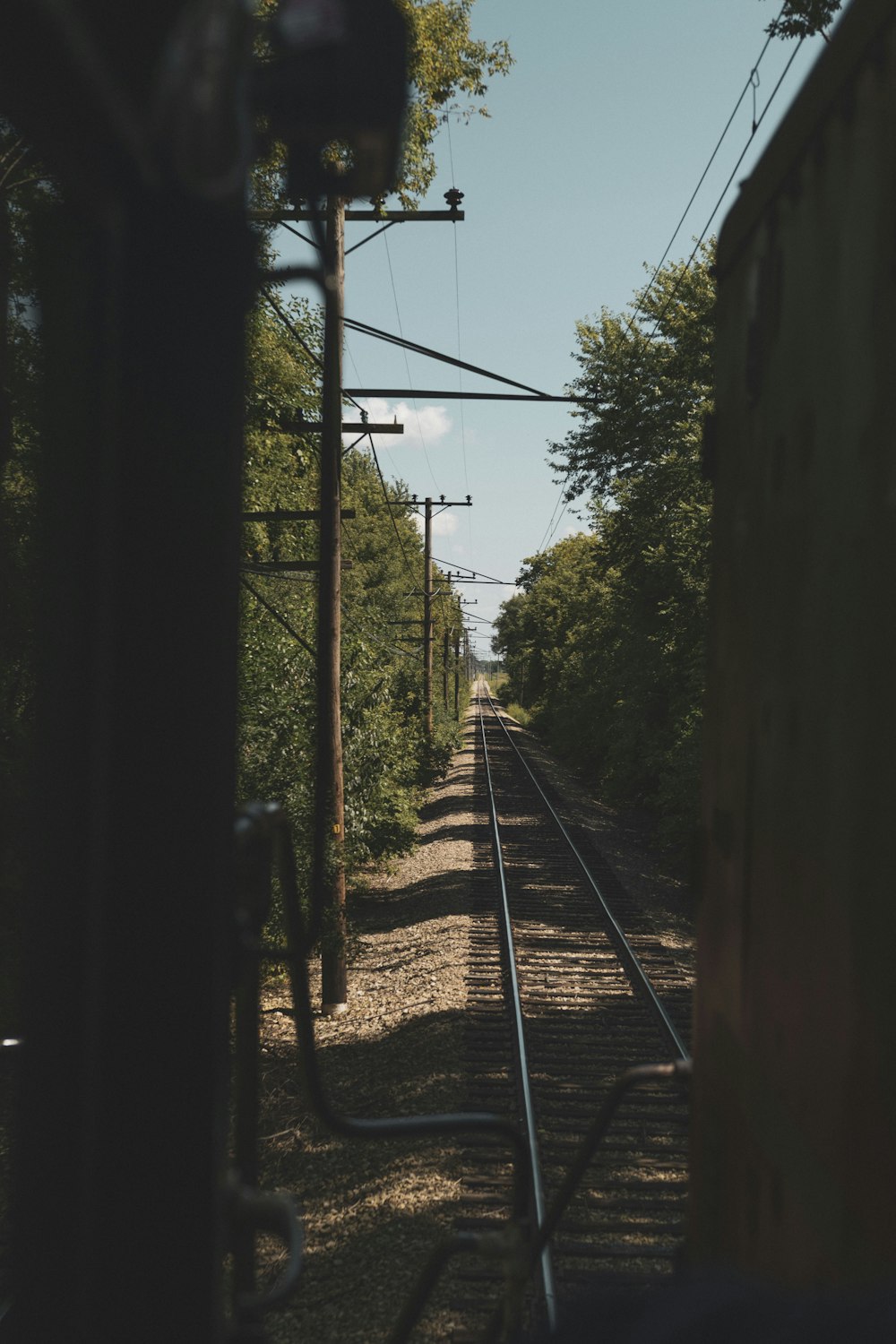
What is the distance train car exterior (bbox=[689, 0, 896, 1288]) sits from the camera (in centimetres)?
164

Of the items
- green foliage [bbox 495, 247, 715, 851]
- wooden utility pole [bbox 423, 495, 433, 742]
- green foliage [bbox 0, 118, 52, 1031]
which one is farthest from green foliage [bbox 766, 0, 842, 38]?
wooden utility pole [bbox 423, 495, 433, 742]

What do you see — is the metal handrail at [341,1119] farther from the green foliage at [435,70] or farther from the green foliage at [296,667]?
the green foliage at [435,70]

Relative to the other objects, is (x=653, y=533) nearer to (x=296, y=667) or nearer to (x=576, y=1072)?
(x=296, y=667)

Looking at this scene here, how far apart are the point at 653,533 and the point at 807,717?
18.7 metres

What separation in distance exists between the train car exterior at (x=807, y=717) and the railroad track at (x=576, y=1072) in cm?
48

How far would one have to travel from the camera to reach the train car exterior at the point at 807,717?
1.64 metres

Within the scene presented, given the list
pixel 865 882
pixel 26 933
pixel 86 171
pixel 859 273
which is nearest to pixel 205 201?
pixel 86 171

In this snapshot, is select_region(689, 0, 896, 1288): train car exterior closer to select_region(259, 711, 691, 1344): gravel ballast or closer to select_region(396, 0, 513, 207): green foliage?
select_region(259, 711, 691, 1344): gravel ballast

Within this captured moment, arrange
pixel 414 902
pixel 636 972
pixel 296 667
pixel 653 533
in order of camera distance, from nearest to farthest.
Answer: pixel 636 972
pixel 296 667
pixel 414 902
pixel 653 533

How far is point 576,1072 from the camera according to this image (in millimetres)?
8234

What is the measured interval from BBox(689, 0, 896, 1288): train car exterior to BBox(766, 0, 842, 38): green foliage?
986cm

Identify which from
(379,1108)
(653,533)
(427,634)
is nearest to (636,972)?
(379,1108)

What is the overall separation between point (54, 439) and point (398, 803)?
46.7 ft

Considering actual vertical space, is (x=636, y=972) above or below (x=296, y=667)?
below
